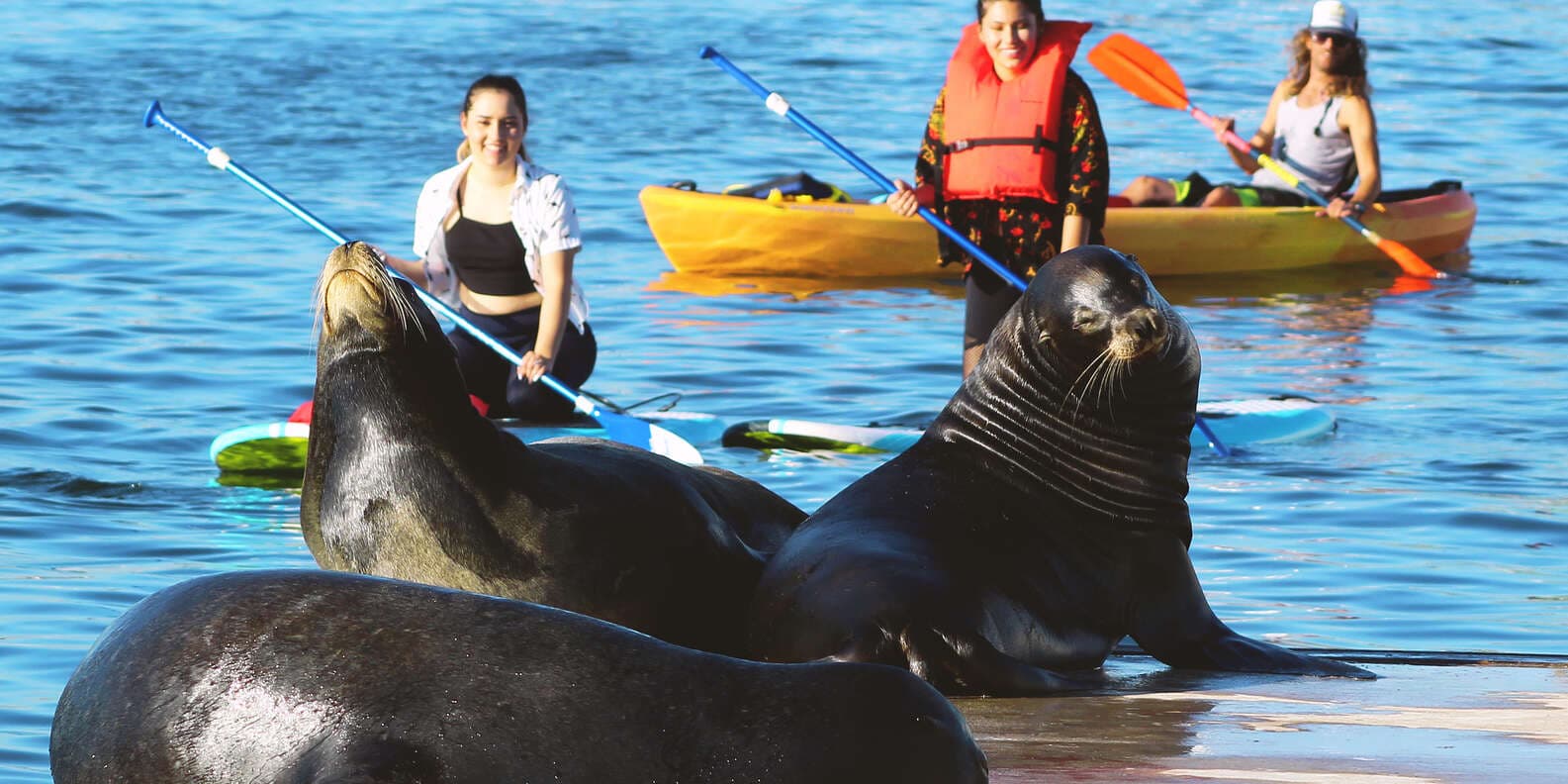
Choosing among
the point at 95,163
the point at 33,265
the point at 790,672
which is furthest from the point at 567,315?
the point at 95,163

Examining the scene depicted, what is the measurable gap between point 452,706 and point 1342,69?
12.3 meters

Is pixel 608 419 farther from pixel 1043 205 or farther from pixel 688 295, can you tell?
pixel 688 295

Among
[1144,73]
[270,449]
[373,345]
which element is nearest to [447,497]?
[373,345]

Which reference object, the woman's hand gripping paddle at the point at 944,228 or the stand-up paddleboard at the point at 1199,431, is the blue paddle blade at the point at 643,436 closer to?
the stand-up paddleboard at the point at 1199,431

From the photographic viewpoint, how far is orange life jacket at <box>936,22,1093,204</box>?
9070 millimetres

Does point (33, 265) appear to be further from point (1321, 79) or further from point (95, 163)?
point (1321, 79)

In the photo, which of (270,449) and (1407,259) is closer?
(270,449)

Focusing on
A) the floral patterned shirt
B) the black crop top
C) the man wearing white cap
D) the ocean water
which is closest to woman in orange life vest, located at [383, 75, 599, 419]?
the black crop top

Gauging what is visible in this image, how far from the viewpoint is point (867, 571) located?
456cm

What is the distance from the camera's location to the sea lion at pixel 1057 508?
4699 millimetres

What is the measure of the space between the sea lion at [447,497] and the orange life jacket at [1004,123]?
4474mm

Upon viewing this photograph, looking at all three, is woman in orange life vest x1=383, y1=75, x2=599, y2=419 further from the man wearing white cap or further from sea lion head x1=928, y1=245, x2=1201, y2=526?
the man wearing white cap

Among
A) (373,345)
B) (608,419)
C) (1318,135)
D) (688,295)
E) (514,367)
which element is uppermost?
(373,345)

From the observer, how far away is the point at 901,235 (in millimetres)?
15344
